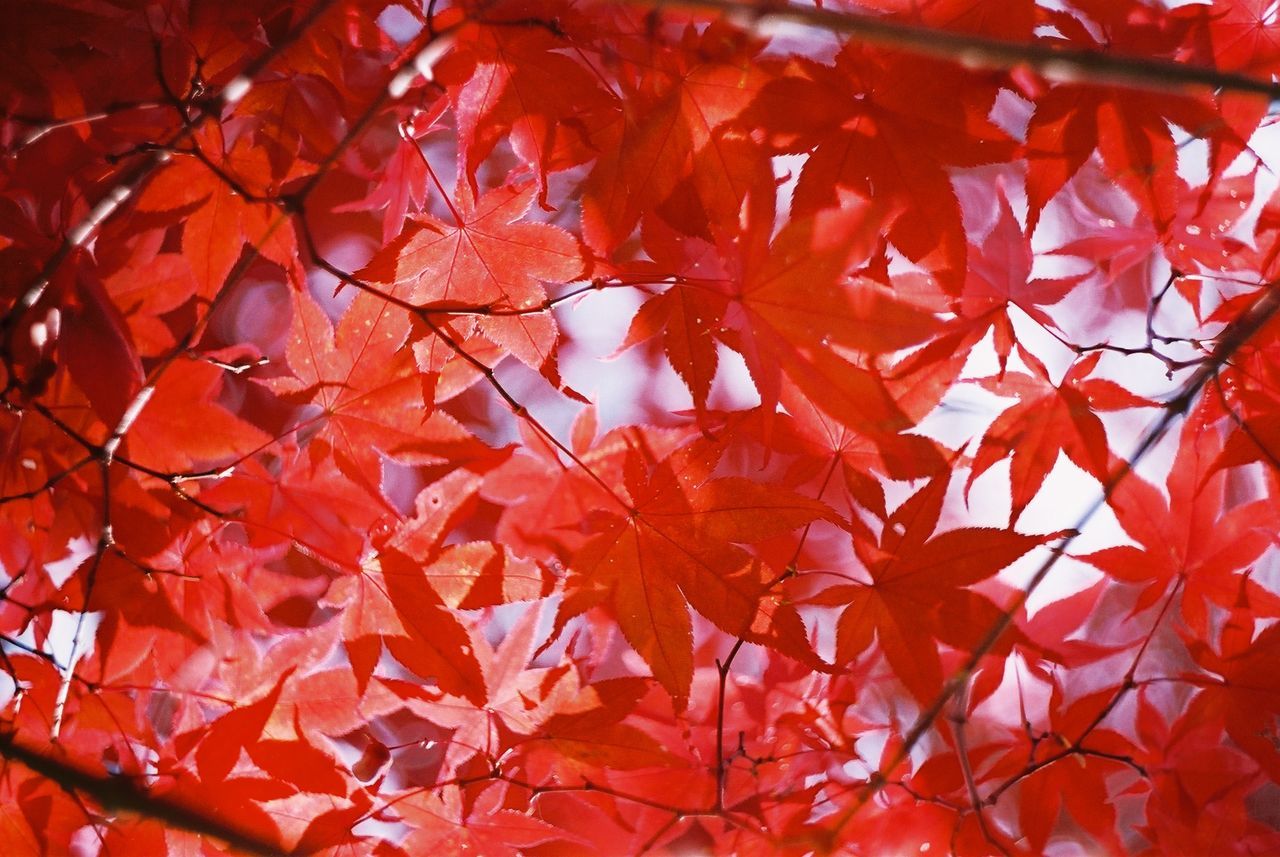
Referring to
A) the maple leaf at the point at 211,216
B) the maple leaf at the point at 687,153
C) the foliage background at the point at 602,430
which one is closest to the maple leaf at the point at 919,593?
the foliage background at the point at 602,430

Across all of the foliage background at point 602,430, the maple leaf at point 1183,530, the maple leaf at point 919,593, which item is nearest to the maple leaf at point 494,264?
the foliage background at point 602,430

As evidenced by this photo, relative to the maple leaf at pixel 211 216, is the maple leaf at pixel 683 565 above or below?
below

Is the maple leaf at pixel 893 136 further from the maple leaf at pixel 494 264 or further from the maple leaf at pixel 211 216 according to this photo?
the maple leaf at pixel 211 216

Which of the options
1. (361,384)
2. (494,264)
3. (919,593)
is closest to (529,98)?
(494,264)

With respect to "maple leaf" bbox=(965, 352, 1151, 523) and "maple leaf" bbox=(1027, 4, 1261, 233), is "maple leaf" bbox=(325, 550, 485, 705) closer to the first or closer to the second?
"maple leaf" bbox=(965, 352, 1151, 523)

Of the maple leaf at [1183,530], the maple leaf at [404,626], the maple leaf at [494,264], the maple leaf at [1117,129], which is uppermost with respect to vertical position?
the maple leaf at [1117,129]

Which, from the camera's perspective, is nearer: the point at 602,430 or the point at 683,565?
the point at 683,565

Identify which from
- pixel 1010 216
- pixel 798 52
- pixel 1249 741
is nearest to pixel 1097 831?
pixel 1249 741

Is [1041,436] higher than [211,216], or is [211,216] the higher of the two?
[211,216]

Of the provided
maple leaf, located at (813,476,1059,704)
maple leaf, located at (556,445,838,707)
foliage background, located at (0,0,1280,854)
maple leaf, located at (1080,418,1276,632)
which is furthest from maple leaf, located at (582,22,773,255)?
maple leaf, located at (1080,418,1276,632)

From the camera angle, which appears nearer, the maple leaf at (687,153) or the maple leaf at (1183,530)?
the maple leaf at (687,153)

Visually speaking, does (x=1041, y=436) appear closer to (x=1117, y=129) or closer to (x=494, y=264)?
(x=1117, y=129)

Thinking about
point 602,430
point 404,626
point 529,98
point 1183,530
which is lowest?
point 404,626

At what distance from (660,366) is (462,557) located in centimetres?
46
